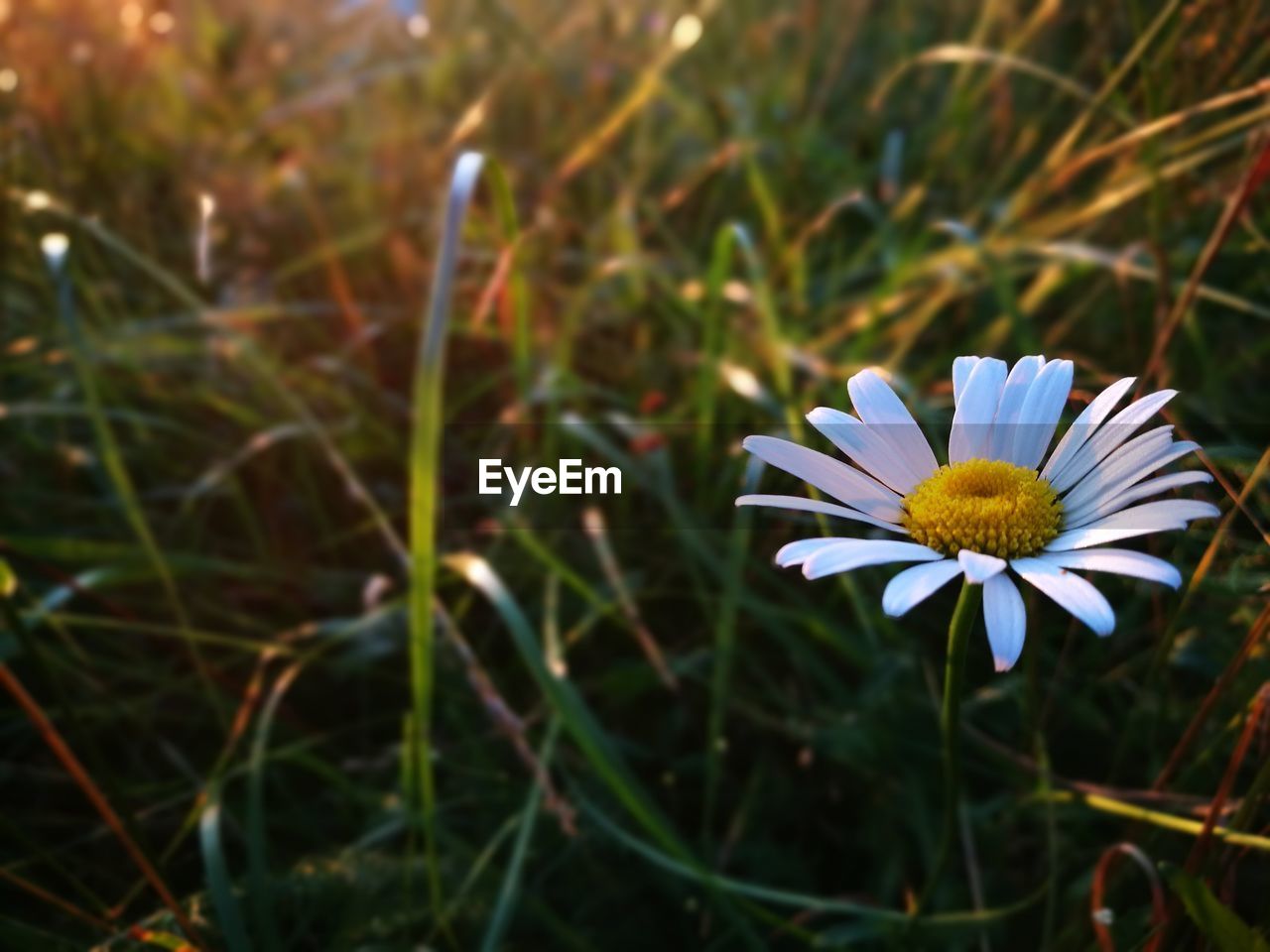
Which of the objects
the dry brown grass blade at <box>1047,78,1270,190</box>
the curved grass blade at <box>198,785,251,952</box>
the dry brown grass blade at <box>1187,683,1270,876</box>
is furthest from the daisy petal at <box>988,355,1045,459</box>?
the curved grass blade at <box>198,785,251,952</box>

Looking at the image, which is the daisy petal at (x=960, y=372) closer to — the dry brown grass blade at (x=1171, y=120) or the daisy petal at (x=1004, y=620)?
the daisy petal at (x=1004, y=620)

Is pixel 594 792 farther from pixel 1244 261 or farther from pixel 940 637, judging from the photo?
pixel 1244 261

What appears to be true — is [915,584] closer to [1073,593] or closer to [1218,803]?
[1073,593]

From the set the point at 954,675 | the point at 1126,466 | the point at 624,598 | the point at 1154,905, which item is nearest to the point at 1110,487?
the point at 1126,466

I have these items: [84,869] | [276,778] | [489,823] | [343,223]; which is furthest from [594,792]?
[343,223]

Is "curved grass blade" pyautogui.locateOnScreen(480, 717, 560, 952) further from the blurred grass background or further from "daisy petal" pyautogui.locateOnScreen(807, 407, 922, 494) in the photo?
"daisy petal" pyautogui.locateOnScreen(807, 407, 922, 494)

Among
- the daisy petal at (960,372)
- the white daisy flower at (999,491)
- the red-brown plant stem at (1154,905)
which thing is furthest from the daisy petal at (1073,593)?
the red-brown plant stem at (1154,905)
